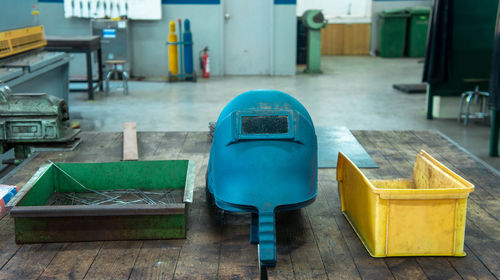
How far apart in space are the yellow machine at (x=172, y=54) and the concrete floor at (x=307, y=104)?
27cm

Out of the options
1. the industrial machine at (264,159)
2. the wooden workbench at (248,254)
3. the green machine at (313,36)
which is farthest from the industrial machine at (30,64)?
the green machine at (313,36)

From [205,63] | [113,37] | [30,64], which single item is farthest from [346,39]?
[30,64]

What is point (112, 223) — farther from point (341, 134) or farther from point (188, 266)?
point (341, 134)

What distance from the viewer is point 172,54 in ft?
28.8

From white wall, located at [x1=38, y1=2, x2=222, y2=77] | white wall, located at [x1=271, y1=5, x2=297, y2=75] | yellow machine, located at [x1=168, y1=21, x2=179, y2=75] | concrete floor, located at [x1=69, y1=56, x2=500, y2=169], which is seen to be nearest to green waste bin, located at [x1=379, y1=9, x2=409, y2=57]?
concrete floor, located at [x1=69, y1=56, x2=500, y2=169]

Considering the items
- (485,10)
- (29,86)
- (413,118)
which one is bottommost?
(413,118)

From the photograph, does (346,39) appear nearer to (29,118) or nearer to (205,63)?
(205,63)

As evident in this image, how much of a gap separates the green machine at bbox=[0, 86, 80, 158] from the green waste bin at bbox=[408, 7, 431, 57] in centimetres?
986

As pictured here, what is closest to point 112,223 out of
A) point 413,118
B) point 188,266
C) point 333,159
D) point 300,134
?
point 188,266

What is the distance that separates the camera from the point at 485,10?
5770mm

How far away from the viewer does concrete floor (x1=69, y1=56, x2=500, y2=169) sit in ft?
19.3

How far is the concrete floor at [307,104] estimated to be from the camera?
588 cm

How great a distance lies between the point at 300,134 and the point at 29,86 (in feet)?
10.8

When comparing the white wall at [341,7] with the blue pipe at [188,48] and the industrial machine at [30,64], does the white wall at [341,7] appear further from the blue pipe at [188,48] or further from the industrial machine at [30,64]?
the industrial machine at [30,64]
